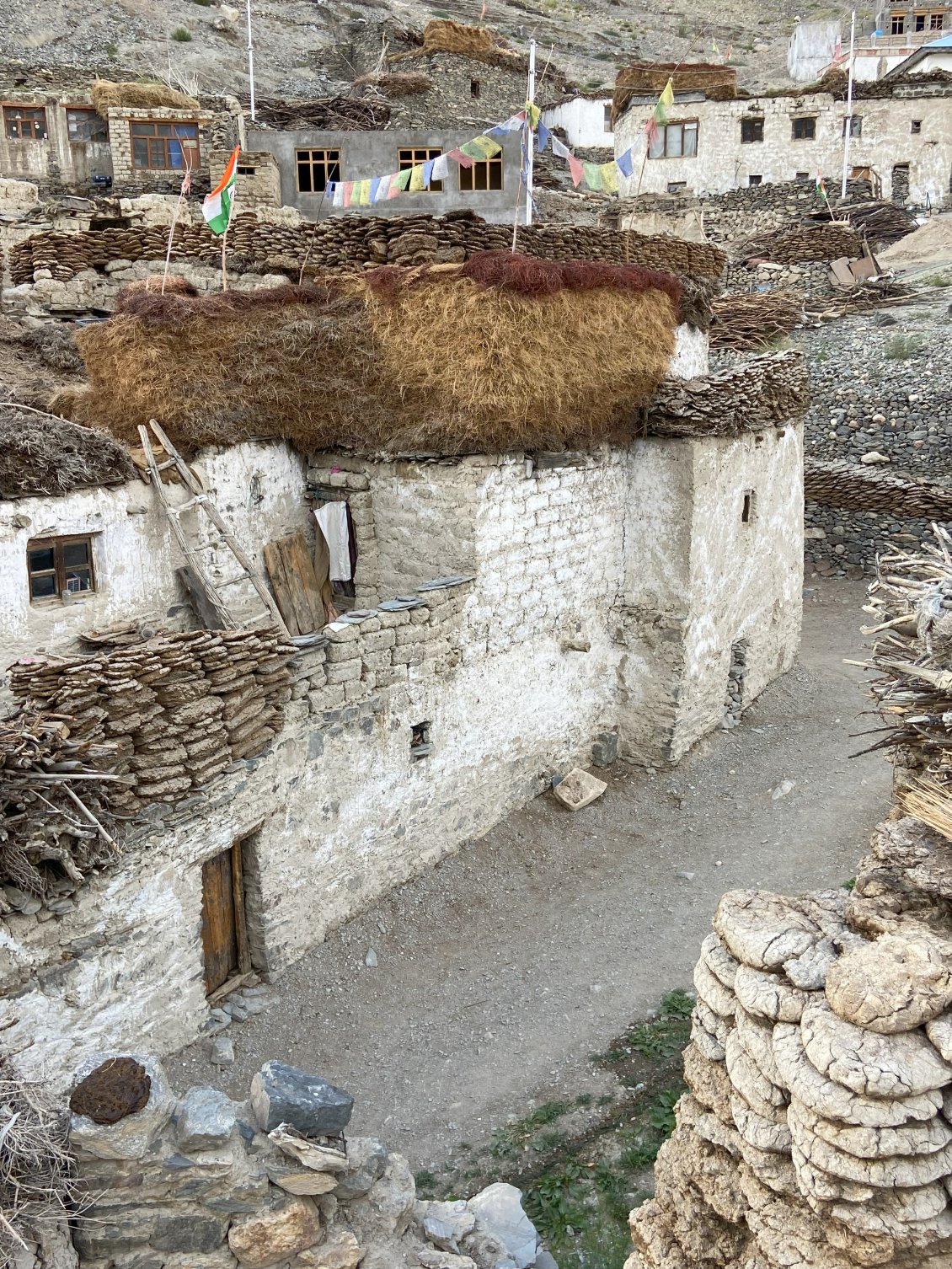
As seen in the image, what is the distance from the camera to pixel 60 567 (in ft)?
29.7

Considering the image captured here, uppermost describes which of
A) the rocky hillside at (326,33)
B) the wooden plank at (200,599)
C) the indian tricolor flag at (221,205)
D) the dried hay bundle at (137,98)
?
the rocky hillside at (326,33)

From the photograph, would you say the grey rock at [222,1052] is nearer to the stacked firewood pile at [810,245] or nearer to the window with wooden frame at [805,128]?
the stacked firewood pile at [810,245]

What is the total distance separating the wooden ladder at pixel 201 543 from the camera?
9.68 m

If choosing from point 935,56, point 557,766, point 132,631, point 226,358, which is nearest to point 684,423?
point 557,766

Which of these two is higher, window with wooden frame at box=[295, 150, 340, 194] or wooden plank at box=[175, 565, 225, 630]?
window with wooden frame at box=[295, 150, 340, 194]

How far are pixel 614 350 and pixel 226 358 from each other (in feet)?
14.0

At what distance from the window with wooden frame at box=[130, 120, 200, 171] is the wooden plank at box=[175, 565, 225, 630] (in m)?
16.8

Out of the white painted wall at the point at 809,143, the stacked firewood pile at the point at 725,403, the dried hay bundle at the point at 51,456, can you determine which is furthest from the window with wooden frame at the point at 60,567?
the white painted wall at the point at 809,143

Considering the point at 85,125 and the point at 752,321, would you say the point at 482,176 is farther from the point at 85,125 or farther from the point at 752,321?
the point at 85,125

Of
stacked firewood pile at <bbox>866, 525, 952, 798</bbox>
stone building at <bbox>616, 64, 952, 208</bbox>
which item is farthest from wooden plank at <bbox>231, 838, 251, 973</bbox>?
stone building at <bbox>616, 64, 952, 208</bbox>

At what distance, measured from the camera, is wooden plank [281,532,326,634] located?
11.3 metres

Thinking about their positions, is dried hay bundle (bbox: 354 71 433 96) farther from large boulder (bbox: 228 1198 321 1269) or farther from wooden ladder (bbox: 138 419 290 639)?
large boulder (bbox: 228 1198 321 1269)

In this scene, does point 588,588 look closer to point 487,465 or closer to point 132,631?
point 487,465

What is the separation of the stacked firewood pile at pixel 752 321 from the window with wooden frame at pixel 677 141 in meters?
10.8
